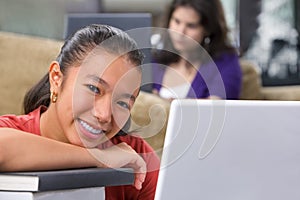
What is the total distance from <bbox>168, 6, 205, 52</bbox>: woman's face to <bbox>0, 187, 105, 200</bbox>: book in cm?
111

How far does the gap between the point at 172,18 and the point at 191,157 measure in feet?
4.13

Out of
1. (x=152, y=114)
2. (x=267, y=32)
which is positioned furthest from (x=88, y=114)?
(x=267, y=32)

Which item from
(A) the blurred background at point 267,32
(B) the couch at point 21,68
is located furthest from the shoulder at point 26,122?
(A) the blurred background at point 267,32

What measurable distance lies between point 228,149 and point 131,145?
0.24 metres

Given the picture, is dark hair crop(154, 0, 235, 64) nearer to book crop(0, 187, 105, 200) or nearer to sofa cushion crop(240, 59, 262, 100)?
sofa cushion crop(240, 59, 262, 100)

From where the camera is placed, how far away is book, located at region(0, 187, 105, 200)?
24.0 inches

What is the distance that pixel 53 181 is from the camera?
616 mm

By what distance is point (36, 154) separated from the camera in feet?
2.20

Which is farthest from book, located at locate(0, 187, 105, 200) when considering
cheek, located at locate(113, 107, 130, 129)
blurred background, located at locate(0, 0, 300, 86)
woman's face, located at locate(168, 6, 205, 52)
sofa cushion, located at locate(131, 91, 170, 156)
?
blurred background, located at locate(0, 0, 300, 86)

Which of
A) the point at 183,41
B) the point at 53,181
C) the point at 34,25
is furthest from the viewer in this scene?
the point at 34,25

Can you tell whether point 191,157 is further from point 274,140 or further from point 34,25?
point 34,25

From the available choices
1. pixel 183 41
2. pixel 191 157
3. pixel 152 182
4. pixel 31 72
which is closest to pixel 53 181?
pixel 191 157

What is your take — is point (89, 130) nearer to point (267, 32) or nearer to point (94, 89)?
point (94, 89)

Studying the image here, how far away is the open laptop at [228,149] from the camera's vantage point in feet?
2.02
